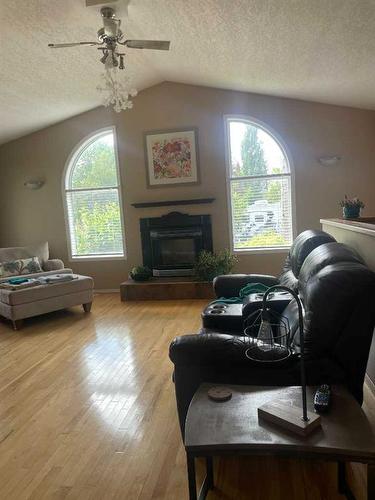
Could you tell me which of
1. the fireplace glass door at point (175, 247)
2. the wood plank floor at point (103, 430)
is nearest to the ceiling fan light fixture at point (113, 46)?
the wood plank floor at point (103, 430)

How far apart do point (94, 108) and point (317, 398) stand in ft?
18.5

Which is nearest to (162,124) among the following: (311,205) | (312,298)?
(311,205)

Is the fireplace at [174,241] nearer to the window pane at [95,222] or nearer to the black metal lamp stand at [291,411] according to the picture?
the window pane at [95,222]

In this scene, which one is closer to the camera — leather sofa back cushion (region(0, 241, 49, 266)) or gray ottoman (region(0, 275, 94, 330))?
A: gray ottoman (region(0, 275, 94, 330))

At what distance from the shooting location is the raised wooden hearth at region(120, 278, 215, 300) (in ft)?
17.3

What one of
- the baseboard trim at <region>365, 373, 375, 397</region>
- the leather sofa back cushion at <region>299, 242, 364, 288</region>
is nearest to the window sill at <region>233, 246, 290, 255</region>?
the baseboard trim at <region>365, 373, 375, 397</region>

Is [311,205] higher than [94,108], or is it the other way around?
[94,108]

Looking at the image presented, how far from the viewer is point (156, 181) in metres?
5.83

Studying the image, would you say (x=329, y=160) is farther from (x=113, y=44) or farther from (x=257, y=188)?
(x=113, y=44)

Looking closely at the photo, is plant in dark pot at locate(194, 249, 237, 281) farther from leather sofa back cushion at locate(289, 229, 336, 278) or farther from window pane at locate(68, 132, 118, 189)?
leather sofa back cushion at locate(289, 229, 336, 278)

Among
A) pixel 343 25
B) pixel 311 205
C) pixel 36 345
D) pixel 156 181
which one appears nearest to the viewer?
pixel 343 25

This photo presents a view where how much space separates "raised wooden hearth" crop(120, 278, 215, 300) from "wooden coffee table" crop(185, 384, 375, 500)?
3714 mm

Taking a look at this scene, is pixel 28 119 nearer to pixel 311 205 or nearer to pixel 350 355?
pixel 311 205

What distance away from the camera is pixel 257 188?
5.67 meters
